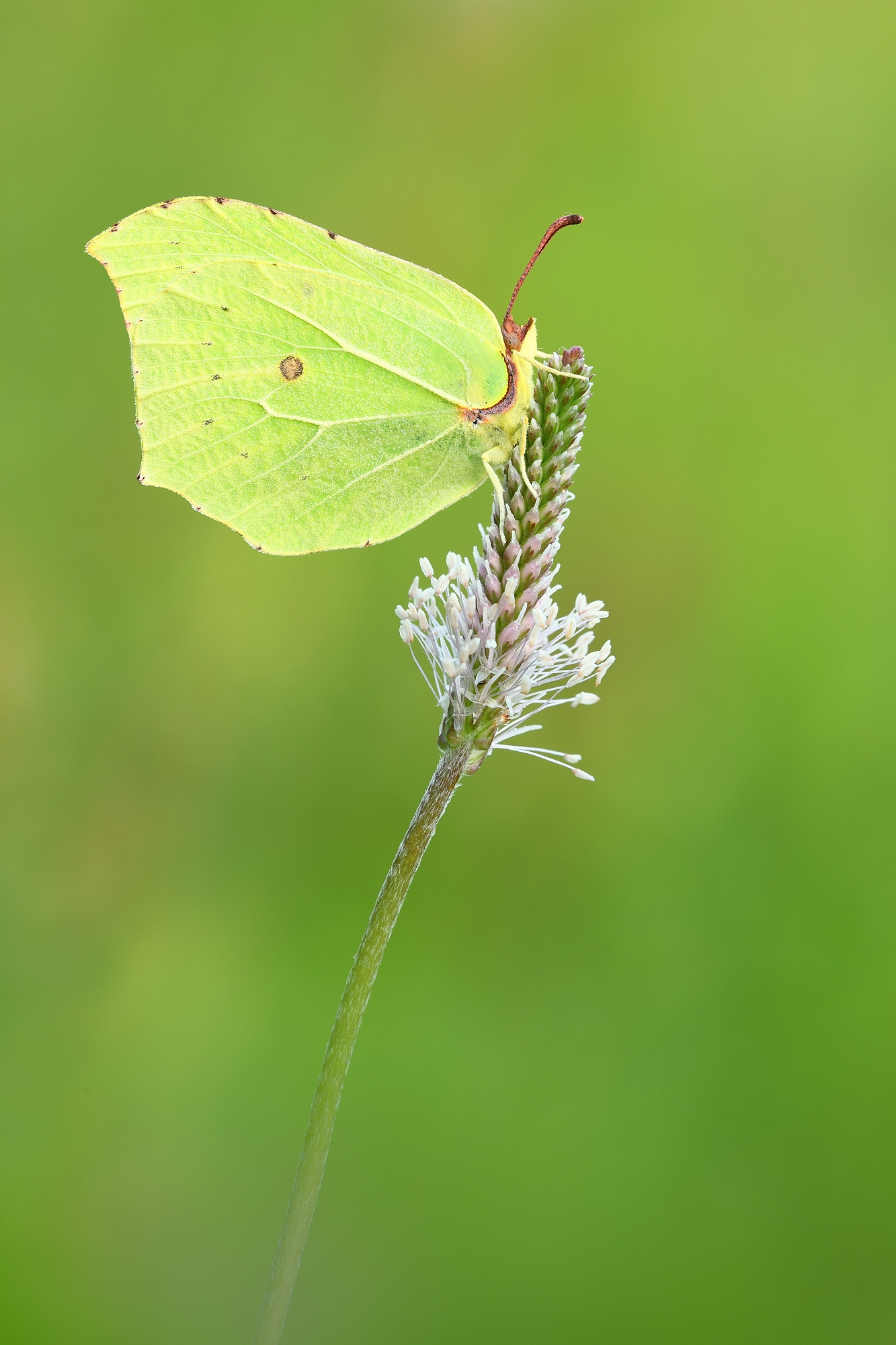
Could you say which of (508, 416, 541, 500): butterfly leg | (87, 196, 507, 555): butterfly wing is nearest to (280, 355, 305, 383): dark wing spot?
(87, 196, 507, 555): butterfly wing

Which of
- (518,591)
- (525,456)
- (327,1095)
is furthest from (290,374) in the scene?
(327,1095)

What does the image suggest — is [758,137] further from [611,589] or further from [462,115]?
[611,589]

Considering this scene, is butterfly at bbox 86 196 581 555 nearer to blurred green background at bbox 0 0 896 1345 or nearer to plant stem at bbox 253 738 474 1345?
plant stem at bbox 253 738 474 1345

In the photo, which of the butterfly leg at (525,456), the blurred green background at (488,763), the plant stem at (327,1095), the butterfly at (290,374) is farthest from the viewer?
the blurred green background at (488,763)

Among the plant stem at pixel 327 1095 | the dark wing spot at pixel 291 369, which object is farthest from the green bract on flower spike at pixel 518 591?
the dark wing spot at pixel 291 369

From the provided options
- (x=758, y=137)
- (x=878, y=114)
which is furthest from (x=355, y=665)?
(x=878, y=114)

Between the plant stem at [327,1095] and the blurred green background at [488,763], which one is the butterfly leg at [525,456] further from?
the blurred green background at [488,763]

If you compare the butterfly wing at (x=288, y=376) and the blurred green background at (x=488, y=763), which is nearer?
the butterfly wing at (x=288, y=376)
